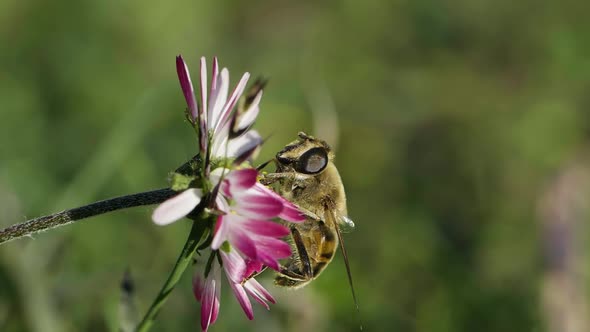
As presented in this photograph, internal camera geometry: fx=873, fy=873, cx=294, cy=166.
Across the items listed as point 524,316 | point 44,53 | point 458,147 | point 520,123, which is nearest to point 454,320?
point 524,316

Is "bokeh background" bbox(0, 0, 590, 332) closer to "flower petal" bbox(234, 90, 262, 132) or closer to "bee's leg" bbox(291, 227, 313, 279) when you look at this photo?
"bee's leg" bbox(291, 227, 313, 279)

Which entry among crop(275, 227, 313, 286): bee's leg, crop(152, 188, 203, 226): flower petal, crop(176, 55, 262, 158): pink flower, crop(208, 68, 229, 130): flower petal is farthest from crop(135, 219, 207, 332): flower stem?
crop(275, 227, 313, 286): bee's leg

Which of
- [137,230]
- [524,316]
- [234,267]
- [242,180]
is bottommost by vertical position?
[524,316]

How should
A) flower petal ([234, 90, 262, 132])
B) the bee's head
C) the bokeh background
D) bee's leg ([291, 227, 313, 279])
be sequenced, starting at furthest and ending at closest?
1. the bokeh background
2. bee's leg ([291, 227, 313, 279])
3. the bee's head
4. flower petal ([234, 90, 262, 132])

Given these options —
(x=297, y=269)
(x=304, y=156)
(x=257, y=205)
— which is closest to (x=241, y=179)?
(x=257, y=205)

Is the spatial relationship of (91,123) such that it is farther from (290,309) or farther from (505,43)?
(505,43)

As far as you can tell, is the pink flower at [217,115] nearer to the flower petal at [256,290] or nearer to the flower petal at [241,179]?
the flower petal at [241,179]
